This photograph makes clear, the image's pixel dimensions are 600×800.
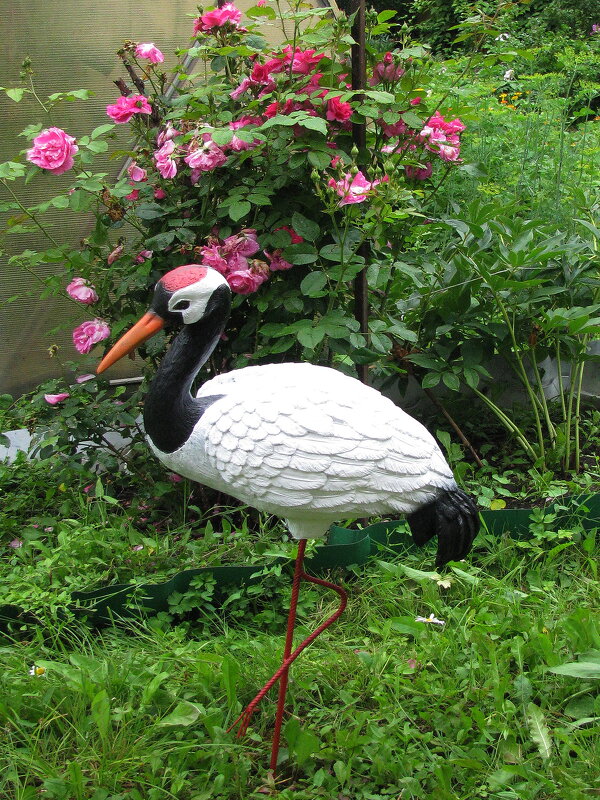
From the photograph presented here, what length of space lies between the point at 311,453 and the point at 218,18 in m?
1.50

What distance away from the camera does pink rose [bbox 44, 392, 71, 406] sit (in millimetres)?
2627

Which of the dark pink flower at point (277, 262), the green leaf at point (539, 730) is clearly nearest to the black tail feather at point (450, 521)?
the green leaf at point (539, 730)

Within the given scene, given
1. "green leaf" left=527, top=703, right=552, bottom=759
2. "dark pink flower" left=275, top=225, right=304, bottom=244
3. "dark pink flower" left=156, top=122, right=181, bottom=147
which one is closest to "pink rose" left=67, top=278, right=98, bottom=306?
"dark pink flower" left=156, top=122, right=181, bottom=147

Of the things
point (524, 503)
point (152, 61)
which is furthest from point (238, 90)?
point (524, 503)

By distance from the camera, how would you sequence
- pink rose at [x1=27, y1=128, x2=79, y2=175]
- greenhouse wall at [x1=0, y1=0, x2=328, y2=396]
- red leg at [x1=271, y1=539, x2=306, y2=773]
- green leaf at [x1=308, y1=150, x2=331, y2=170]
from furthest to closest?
greenhouse wall at [x1=0, y1=0, x2=328, y2=396] < pink rose at [x1=27, y1=128, x2=79, y2=175] < green leaf at [x1=308, y1=150, x2=331, y2=170] < red leg at [x1=271, y1=539, x2=306, y2=773]

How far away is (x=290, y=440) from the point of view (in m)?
1.47

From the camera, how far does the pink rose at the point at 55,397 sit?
8.62 ft

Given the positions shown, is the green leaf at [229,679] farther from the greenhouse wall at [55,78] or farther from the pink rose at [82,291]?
the greenhouse wall at [55,78]

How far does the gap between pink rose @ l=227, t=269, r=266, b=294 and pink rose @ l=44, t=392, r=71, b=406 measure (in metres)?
0.77

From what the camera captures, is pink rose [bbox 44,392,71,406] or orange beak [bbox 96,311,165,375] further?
pink rose [bbox 44,392,71,406]

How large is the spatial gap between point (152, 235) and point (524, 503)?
160 cm

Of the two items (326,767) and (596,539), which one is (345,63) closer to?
(596,539)

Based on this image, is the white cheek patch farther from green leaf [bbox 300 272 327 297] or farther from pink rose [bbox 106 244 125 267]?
pink rose [bbox 106 244 125 267]

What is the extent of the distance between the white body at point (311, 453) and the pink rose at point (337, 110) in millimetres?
1015
